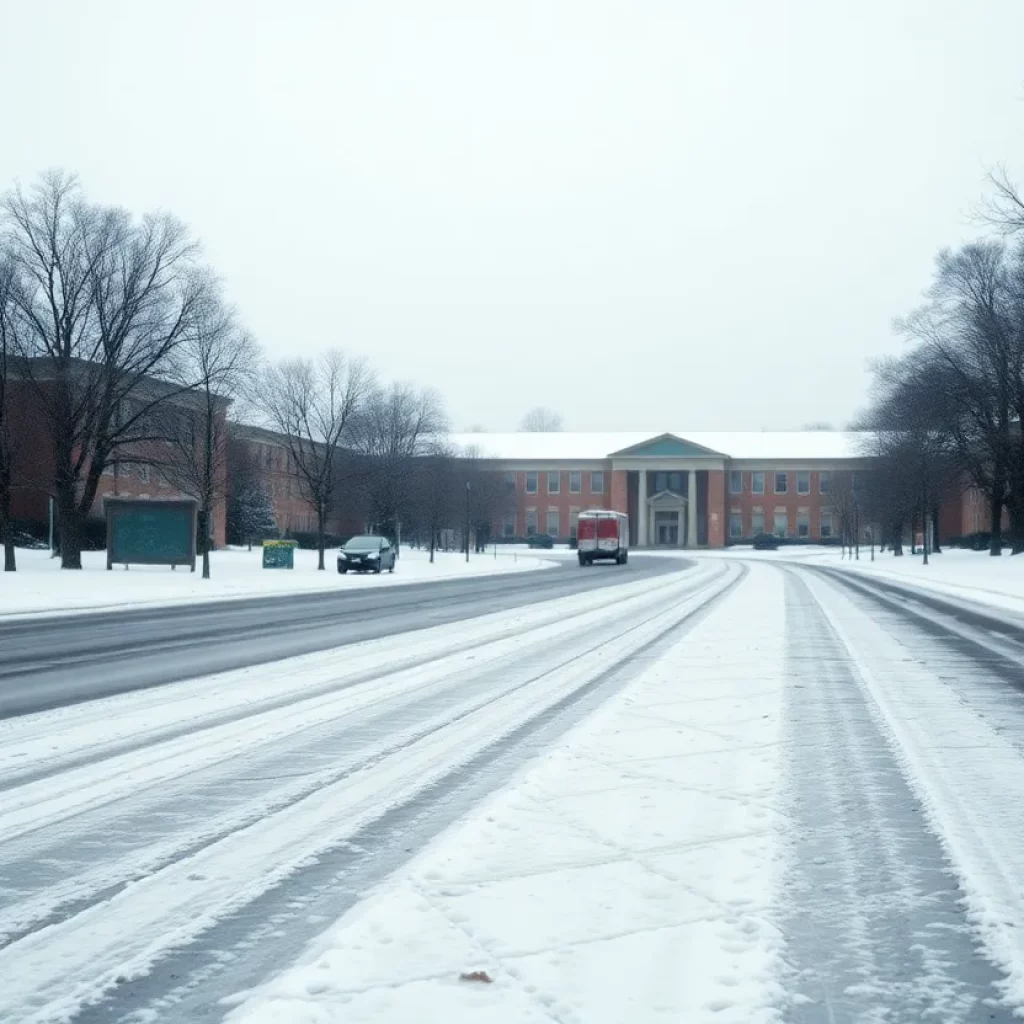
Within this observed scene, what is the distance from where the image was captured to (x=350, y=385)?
58.0 m

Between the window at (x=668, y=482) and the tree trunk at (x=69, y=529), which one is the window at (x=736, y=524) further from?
the tree trunk at (x=69, y=529)

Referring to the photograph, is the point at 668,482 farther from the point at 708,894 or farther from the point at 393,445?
the point at 708,894

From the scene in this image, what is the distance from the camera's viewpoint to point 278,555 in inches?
2082

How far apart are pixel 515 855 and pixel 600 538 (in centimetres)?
5960

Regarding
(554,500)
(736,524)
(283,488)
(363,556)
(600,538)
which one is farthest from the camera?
(554,500)

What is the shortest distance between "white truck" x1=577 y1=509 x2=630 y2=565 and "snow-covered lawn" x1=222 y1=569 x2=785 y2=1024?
5644 centimetres

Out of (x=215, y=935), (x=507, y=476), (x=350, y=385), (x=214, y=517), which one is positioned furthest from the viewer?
(x=507, y=476)

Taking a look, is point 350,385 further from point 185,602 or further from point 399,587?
point 185,602

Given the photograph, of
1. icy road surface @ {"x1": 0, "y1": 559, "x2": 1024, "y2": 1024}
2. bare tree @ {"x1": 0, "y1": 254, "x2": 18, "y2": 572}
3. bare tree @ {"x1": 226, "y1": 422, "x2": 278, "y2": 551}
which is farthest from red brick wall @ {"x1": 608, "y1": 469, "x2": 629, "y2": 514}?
icy road surface @ {"x1": 0, "y1": 559, "x2": 1024, "y2": 1024}

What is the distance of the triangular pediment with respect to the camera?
123m

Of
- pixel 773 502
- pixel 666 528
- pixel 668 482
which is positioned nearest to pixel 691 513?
pixel 666 528

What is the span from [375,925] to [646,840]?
185 cm

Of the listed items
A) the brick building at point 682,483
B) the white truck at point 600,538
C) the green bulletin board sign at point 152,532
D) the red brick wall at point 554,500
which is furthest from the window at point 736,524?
the green bulletin board sign at point 152,532

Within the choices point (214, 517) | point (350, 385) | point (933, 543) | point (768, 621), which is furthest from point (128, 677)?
point (933, 543)
